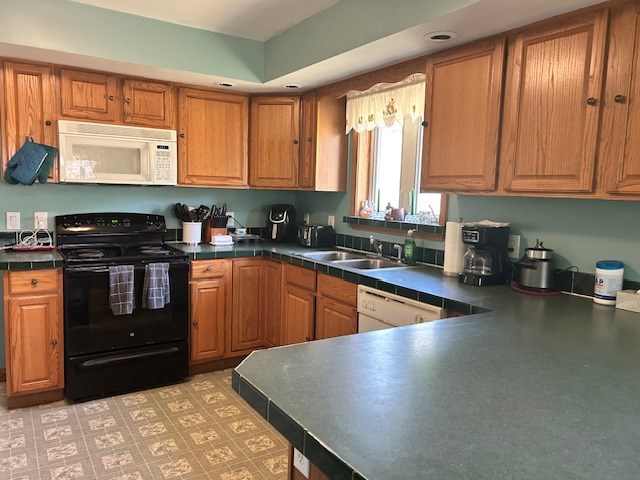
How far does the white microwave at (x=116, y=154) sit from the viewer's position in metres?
3.17

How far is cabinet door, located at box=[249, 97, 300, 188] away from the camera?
151 inches

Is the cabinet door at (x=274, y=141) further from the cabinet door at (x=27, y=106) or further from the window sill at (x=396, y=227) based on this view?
the cabinet door at (x=27, y=106)

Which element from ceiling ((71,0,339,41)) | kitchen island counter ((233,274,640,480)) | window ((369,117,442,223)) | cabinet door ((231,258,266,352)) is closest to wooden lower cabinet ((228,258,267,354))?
cabinet door ((231,258,266,352))

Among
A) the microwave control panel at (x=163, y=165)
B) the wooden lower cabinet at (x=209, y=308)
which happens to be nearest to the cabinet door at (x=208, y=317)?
the wooden lower cabinet at (x=209, y=308)

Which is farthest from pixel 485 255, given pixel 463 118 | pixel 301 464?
pixel 301 464

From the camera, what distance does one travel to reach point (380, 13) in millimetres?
2400

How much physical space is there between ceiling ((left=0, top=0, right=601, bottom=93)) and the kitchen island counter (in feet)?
4.32

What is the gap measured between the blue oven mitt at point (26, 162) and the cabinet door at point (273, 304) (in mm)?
1651

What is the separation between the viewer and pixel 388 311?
245 centimetres

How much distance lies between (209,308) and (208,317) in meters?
0.07

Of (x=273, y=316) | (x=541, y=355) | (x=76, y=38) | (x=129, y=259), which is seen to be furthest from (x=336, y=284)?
(x=76, y=38)

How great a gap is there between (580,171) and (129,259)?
2.59 metres

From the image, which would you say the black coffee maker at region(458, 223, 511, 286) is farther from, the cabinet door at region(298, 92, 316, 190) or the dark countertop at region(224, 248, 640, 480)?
the cabinet door at region(298, 92, 316, 190)

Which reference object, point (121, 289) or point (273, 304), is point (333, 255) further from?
point (121, 289)
